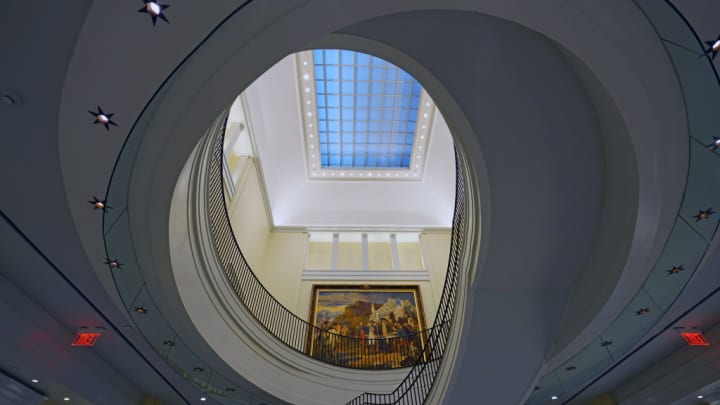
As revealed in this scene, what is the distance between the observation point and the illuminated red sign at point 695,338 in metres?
5.61

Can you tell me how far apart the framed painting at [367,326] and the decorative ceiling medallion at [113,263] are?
716cm

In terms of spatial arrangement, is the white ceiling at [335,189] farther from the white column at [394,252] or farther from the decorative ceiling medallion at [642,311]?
the decorative ceiling medallion at [642,311]

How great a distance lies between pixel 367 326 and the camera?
1251 cm

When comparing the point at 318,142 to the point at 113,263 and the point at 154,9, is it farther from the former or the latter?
the point at 154,9

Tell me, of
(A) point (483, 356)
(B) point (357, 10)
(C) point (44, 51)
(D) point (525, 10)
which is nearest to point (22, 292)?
(C) point (44, 51)

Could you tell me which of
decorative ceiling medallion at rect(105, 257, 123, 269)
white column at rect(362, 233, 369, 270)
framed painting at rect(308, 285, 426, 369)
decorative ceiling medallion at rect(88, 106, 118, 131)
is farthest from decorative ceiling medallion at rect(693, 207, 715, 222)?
white column at rect(362, 233, 369, 270)

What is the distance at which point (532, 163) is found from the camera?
4699mm

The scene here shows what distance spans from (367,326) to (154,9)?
1155cm

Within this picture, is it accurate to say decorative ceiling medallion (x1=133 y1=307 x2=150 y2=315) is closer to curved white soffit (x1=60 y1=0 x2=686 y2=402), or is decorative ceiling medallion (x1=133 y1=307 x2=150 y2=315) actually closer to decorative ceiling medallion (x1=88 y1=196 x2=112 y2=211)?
decorative ceiling medallion (x1=88 y1=196 x2=112 y2=211)

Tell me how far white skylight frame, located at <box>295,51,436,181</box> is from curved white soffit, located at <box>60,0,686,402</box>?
412 inches

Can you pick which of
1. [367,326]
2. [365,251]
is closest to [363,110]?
[365,251]

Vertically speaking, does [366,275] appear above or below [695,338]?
above

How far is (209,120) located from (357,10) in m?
1.90

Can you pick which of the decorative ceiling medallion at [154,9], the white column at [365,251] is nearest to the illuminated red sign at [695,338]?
the decorative ceiling medallion at [154,9]
